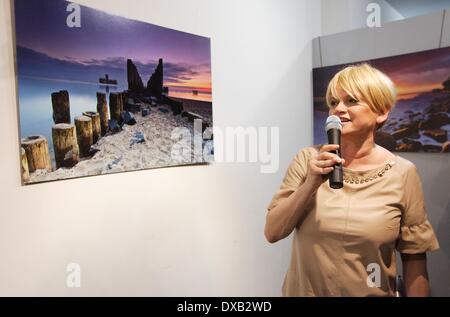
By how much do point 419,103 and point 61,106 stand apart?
184 centimetres

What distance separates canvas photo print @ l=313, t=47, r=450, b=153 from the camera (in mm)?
1950

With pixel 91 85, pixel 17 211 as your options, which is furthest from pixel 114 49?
pixel 17 211

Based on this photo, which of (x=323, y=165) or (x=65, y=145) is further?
(x=65, y=145)

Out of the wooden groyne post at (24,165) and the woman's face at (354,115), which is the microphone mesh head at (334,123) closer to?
the woman's face at (354,115)

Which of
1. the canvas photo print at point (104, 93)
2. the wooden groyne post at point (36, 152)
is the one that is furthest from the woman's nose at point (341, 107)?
the wooden groyne post at point (36, 152)

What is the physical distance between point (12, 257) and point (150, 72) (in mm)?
884

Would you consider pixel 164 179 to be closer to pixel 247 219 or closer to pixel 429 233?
pixel 247 219

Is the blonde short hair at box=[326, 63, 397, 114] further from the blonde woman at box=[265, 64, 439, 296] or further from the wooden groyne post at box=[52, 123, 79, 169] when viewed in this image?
the wooden groyne post at box=[52, 123, 79, 169]

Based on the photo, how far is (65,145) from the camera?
4.25 ft

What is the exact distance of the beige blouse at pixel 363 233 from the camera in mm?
970

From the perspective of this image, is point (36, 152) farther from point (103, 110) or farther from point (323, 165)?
point (323, 165)

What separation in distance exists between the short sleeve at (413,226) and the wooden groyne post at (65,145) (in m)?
1.11

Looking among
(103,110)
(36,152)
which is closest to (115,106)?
(103,110)
